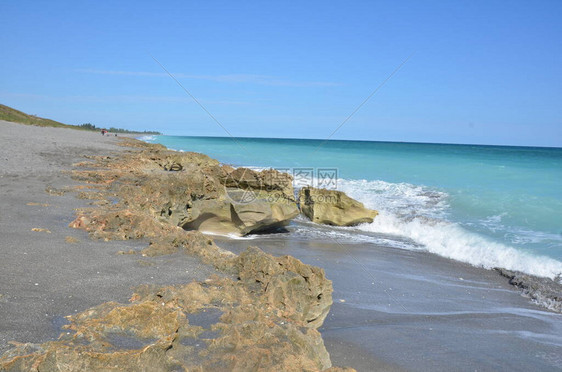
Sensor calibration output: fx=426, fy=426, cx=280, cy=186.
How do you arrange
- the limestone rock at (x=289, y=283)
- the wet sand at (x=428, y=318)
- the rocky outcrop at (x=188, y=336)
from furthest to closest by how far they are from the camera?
the wet sand at (x=428, y=318) → the limestone rock at (x=289, y=283) → the rocky outcrop at (x=188, y=336)

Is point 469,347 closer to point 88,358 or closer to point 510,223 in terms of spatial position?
point 88,358

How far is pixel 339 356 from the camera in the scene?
A: 391cm

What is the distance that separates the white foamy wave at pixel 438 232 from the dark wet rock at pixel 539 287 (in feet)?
1.21

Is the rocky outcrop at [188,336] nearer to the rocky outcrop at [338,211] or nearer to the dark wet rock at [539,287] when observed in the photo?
the dark wet rock at [539,287]

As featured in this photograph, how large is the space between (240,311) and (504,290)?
5.40 metres

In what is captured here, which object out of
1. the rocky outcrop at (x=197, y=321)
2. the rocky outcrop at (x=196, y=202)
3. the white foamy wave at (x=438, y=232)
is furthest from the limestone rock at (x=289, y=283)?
the white foamy wave at (x=438, y=232)

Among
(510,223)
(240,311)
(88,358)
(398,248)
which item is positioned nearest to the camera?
(88,358)

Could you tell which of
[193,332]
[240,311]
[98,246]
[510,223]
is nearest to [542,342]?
[240,311]

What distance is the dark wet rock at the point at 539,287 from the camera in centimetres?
637

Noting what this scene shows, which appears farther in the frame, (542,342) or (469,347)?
(542,342)

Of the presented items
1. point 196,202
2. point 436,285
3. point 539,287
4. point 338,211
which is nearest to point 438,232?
point 338,211

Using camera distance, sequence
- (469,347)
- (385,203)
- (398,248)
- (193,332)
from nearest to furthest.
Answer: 1. (193,332)
2. (469,347)
3. (398,248)
4. (385,203)

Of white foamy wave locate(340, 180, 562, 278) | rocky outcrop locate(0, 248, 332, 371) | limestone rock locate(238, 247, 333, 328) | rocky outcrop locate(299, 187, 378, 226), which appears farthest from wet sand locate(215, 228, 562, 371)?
rocky outcrop locate(299, 187, 378, 226)

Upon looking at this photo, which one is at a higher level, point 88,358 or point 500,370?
point 88,358
